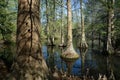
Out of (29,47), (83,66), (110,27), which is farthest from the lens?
(110,27)

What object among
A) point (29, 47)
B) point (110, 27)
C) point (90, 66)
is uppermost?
point (110, 27)

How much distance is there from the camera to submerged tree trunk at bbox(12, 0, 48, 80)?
5660 millimetres

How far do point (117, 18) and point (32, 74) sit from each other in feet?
80.7

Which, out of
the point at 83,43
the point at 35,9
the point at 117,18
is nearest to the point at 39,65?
the point at 35,9

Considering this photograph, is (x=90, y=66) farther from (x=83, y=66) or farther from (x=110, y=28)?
(x=110, y=28)

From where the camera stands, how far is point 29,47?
19.1 ft

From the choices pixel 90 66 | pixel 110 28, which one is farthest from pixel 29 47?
pixel 110 28

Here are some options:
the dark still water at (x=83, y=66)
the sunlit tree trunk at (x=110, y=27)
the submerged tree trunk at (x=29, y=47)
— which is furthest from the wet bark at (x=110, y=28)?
the submerged tree trunk at (x=29, y=47)

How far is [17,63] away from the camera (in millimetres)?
5773

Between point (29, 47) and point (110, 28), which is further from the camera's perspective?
point (110, 28)

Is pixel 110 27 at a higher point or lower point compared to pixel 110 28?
higher

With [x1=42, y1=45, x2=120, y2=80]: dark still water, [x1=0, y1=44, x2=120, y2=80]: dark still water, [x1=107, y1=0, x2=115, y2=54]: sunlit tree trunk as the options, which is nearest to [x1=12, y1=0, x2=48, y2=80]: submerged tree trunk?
[x1=0, y1=44, x2=120, y2=80]: dark still water

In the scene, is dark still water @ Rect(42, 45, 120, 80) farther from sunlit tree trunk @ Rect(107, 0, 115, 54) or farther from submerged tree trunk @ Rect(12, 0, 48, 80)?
sunlit tree trunk @ Rect(107, 0, 115, 54)

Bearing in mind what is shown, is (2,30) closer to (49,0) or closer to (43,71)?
(43,71)
